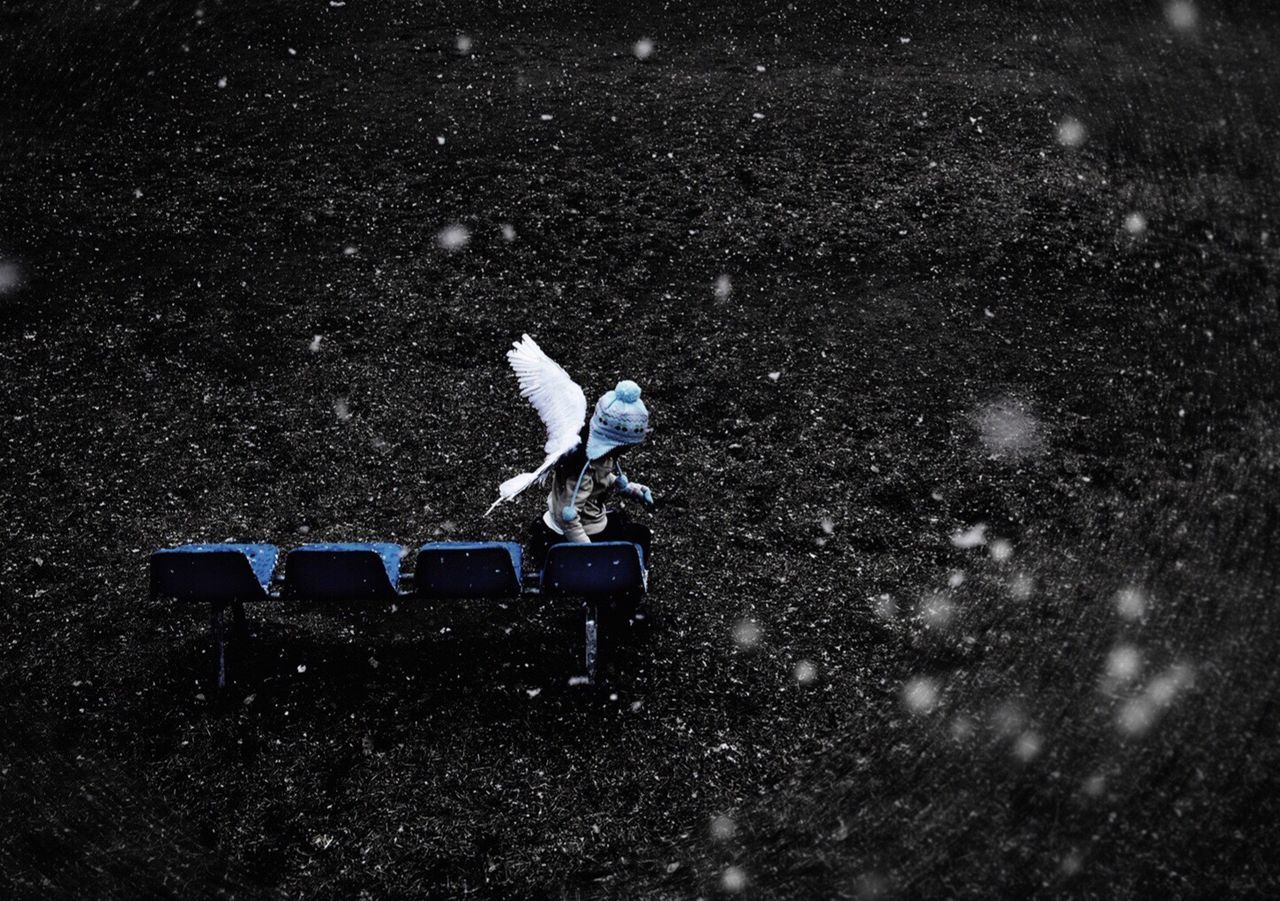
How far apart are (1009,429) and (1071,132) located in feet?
12.9

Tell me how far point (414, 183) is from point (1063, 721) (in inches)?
260

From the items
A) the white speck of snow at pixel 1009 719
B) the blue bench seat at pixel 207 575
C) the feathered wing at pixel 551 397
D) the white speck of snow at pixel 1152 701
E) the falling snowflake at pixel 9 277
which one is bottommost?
the falling snowflake at pixel 9 277

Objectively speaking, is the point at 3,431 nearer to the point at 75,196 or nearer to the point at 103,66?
the point at 75,196

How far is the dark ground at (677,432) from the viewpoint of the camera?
4.66 m

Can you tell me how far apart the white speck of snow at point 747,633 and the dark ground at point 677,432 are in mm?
49

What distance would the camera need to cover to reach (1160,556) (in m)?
5.86

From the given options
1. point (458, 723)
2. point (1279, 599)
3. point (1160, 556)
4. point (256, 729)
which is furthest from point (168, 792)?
point (1279, 599)

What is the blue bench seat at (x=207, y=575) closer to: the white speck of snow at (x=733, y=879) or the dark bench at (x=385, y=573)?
the dark bench at (x=385, y=573)

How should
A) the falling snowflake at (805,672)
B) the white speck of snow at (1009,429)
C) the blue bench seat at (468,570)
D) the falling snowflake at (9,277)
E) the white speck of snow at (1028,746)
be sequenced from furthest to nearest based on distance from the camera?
the falling snowflake at (9,277) < the white speck of snow at (1009,429) < the falling snowflake at (805,672) < the blue bench seat at (468,570) < the white speck of snow at (1028,746)

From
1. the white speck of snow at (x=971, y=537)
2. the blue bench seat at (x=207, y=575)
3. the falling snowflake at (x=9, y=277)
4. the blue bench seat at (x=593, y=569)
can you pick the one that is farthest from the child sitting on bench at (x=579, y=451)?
the falling snowflake at (x=9, y=277)

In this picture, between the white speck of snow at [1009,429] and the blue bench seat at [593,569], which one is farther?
the white speck of snow at [1009,429]

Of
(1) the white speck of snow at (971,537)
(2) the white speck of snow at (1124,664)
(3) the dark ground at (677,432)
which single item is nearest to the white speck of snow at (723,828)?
(3) the dark ground at (677,432)

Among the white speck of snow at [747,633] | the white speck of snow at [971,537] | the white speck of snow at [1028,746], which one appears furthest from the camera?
the white speck of snow at [971,537]

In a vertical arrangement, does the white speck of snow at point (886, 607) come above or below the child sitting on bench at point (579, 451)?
below
